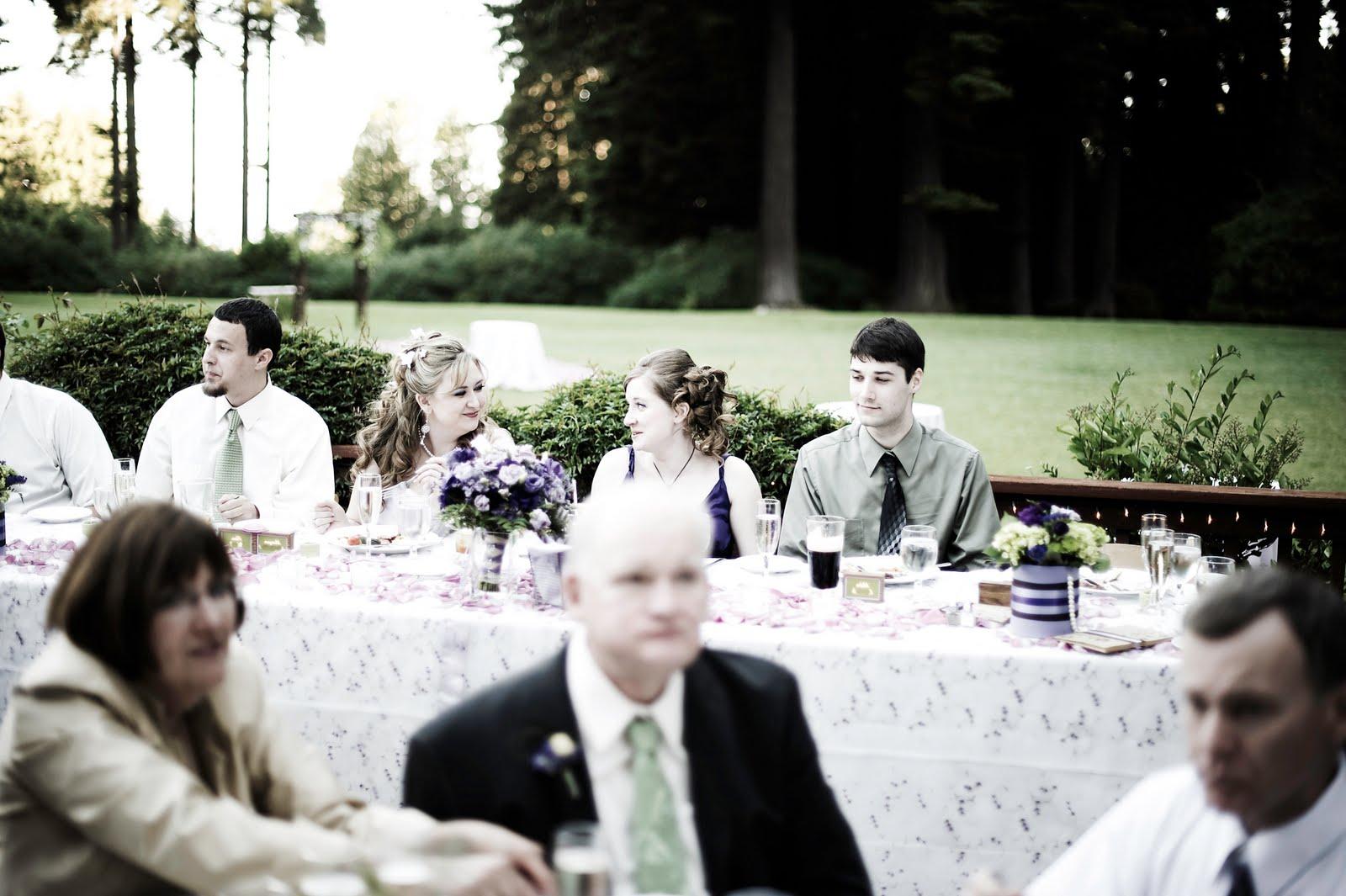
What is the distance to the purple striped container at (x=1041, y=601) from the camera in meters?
2.84

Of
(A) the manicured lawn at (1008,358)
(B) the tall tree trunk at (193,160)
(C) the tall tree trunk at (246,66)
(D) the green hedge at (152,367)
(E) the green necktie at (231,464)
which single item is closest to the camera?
(E) the green necktie at (231,464)

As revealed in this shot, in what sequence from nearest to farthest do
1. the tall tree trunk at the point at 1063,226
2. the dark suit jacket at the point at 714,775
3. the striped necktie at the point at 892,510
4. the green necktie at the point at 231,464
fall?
the dark suit jacket at the point at 714,775, the striped necktie at the point at 892,510, the green necktie at the point at 231,464, the tall tree trunk at the point at 1063,226

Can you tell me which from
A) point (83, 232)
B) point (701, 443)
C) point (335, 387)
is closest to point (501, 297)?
point (83, 232)

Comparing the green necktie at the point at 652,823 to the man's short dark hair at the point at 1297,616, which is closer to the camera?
the man's short dark hair at the point at 1297,616

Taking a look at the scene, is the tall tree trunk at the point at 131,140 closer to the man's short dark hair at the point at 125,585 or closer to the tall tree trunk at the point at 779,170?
the tall tree trunk at the point at 779,170

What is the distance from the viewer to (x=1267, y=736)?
1479 millimetres

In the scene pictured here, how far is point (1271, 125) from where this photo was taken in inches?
632

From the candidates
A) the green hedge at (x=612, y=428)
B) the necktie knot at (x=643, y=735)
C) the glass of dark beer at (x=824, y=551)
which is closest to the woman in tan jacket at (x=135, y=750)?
the necktie knot at (x=643, y=735)

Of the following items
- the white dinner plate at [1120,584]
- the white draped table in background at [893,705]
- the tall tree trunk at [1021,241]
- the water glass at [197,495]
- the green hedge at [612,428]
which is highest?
the tall tree trunk at [1021,241]

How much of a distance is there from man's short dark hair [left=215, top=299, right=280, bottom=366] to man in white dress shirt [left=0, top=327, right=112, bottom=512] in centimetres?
78

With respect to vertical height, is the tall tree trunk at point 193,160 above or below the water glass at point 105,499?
above

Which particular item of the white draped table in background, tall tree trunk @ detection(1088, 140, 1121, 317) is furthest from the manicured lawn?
the white draped table in background

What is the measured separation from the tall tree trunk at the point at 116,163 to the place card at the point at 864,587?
13.7m

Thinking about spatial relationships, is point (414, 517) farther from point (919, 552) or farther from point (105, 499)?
point (919, 552)
